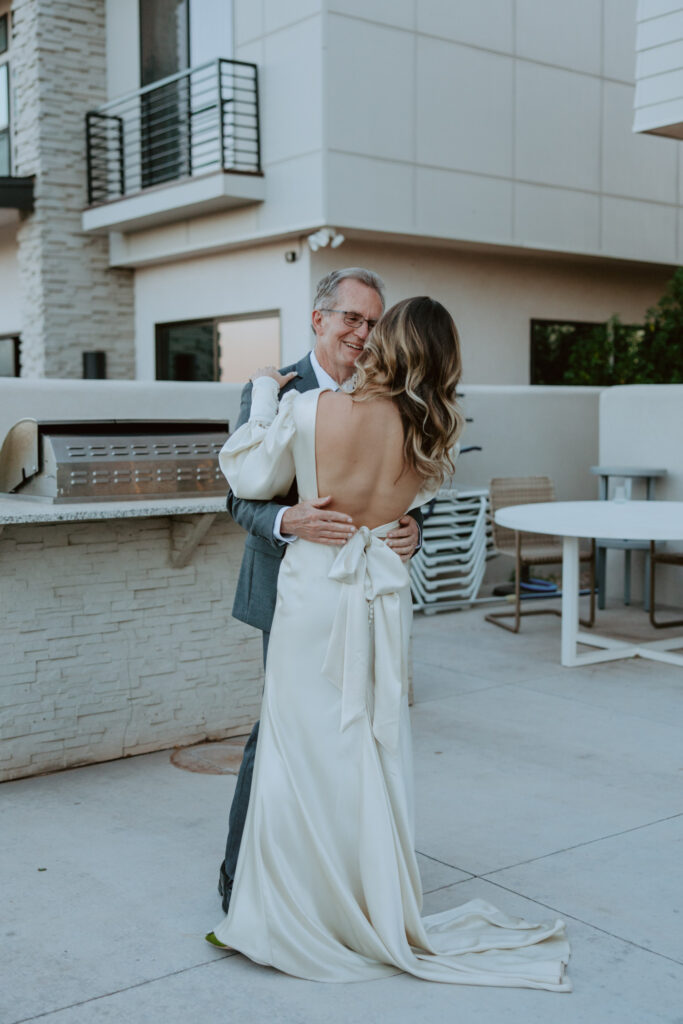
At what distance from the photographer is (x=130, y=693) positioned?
5.05 m

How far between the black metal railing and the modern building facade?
0.04 m

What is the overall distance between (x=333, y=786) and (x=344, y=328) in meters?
1.36

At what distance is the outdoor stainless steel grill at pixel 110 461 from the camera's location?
4719 mm

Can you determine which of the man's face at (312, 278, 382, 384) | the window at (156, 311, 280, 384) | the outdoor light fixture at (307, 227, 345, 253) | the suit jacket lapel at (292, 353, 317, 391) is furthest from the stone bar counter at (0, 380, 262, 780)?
the window at (156, 311, 280, 384)

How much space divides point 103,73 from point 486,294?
5.50 metres

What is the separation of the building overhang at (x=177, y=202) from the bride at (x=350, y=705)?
8781 mm

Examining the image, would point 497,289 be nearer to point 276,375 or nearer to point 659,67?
point 659,67

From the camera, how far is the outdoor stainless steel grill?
4.72 m

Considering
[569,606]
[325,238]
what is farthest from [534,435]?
[569,606]

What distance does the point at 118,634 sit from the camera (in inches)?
197

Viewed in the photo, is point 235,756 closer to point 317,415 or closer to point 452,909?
point 452,909

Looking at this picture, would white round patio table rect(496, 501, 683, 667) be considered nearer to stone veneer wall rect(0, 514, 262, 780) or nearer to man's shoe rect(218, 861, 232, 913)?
stone veneer wall rect(0, 514, 262, 780)

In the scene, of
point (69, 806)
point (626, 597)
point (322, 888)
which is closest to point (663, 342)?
point (626, 597)

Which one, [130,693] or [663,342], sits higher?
[663,342]
